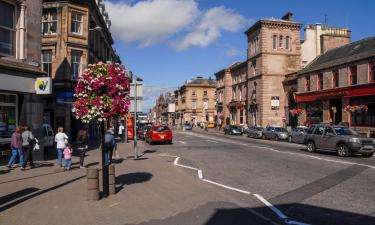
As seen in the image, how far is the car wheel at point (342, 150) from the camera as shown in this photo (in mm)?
20312

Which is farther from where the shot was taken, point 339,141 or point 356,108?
point 356,108

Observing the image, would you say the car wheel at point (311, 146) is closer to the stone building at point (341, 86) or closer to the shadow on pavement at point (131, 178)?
the shadow on pavement at point (131, 178)

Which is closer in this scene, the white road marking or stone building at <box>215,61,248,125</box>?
the white road marking

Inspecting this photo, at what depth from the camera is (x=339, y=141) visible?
20.8 meters

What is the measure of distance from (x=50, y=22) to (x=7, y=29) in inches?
732

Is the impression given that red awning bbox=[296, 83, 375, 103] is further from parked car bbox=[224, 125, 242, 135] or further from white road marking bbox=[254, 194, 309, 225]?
white road marking bbox=[254, 194, 309, 225]

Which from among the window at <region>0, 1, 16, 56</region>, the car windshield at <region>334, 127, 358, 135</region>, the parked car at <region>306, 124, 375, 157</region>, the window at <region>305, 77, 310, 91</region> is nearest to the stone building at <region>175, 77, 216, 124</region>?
the window at <region>305, 77, 310, 91</region>

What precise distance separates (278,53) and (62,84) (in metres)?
37.1

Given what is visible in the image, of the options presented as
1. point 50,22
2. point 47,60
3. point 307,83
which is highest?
point 50,22

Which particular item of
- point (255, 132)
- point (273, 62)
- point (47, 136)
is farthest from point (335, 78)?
point (47, 136)

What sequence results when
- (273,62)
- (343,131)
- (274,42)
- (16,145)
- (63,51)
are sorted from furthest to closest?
(274,42), (273,62), (63,51), (343,131), (16,145)

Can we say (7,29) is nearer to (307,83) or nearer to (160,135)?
(160,135)

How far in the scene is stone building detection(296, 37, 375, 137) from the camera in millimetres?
35750

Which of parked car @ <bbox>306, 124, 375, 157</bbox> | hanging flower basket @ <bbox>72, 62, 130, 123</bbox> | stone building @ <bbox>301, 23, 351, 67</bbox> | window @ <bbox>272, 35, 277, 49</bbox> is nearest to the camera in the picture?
hanging flower basket @ <bbox>72, 62, 130, 123</bbox>
